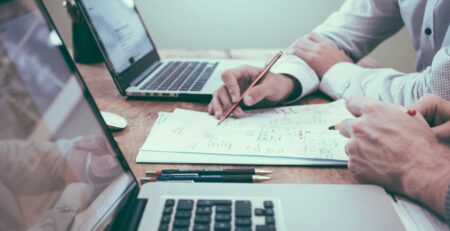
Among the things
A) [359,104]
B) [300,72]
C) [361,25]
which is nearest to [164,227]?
[359,104]

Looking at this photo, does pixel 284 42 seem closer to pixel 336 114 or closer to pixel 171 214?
pixel 336 114

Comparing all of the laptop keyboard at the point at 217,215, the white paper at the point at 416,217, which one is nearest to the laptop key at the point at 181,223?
the laptop keyboard at the point at 217,215

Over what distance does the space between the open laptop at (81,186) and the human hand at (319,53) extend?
0.55 m

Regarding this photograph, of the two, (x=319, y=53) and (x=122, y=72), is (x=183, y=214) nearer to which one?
(x=122, y=72)

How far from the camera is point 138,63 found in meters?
1.06

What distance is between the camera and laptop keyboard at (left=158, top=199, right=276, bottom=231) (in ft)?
1.47

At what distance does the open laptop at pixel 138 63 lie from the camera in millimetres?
921

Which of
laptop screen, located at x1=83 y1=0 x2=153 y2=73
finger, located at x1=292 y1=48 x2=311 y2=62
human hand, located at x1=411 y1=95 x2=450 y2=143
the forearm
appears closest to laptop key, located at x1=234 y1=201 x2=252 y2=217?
the forearm

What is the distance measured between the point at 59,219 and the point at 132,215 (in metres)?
0.09

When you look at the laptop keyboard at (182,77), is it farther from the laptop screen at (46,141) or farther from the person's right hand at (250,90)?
the laptop screen at (46,141)

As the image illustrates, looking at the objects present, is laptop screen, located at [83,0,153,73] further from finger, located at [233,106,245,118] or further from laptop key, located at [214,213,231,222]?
laptop key, located at [214,213,231,222]

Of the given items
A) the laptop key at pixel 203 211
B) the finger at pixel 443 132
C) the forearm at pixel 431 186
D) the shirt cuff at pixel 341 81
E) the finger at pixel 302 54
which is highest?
the laptop key at pixel 203 211

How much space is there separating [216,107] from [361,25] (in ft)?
2.07

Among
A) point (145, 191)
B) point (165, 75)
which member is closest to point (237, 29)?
point (165, 75)
